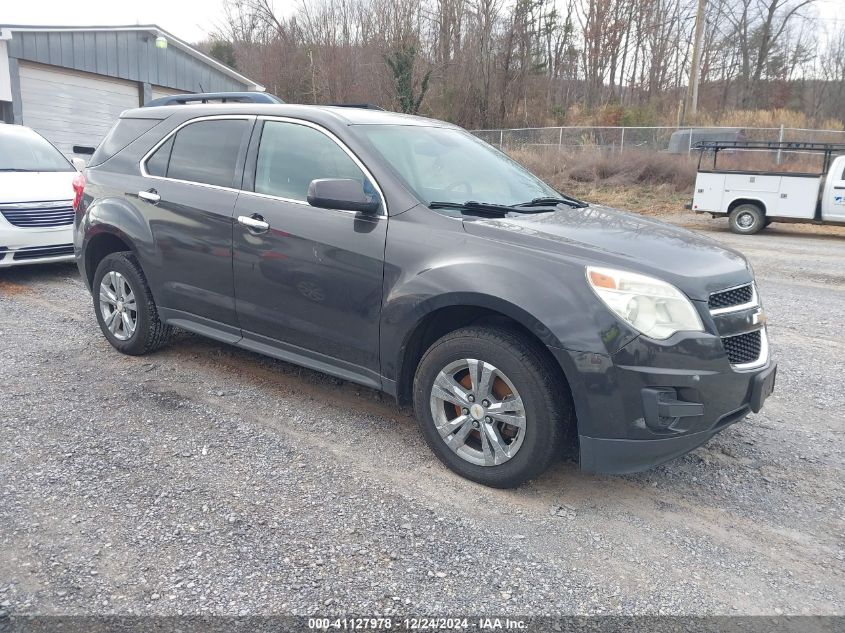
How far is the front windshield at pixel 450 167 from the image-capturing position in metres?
3.83

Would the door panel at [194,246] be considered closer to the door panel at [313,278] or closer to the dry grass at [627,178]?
the door panel at [313,278]

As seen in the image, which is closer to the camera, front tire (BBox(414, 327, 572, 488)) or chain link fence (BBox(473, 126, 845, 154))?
front tire (BBox(414, 327, 572, 488))

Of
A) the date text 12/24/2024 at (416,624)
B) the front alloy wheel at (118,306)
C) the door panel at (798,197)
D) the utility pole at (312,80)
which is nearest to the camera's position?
the date text 12/24/2024 at (416,624)

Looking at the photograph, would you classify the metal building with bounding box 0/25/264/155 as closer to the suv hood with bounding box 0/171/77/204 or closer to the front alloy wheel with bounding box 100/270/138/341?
the suv hood with bounding box 0/171/77/204

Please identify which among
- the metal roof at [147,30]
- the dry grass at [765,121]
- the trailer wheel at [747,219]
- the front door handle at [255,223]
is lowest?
the trailer wheel at [747,219]

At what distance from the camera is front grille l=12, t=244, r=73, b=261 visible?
7.48 meters

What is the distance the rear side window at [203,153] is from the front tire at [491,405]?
1972 millimetres

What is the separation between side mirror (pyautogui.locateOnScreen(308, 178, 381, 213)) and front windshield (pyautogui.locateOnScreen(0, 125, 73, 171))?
6448 mm

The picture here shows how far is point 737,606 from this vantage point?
8.37 feet

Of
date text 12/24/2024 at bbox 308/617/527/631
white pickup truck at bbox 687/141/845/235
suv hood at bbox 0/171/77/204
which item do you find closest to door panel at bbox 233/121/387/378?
date text 12/24/2024 at bbox 308/617/527/631

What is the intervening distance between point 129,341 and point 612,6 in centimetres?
3438

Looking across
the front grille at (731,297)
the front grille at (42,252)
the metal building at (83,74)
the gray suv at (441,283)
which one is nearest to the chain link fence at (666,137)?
the metal building at (83,74)

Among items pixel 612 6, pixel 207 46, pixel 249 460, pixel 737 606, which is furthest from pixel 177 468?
pixel 207 46

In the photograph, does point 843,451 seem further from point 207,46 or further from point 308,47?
point 207,46
